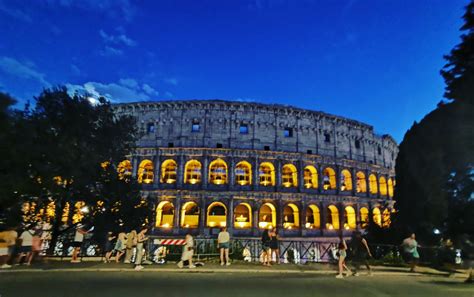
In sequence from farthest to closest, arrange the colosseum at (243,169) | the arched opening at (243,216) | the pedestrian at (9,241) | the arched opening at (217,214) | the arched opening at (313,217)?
the arched opening at (313,217) < the arched opening at (217,214) < the arched opening at (243,216) < the colosseum at (243,169) < the pedestrian at (9,241)

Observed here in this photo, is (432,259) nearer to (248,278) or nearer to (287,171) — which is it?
(248,278)

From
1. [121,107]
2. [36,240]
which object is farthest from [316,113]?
[36,240]

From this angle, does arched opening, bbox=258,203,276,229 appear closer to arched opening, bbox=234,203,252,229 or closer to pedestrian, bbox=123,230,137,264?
arched opening, bbox=234,203,252,229

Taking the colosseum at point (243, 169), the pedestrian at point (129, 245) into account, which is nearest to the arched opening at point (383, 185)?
the colosseum at point (243, 169)

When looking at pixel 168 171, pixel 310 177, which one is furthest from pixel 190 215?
pixel 310 177

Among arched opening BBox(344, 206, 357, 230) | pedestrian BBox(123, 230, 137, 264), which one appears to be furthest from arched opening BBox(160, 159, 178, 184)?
arched opening BBox(344, 206, 357, 230)

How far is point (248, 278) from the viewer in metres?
9.74

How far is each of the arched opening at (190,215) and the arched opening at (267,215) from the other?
22.1ft

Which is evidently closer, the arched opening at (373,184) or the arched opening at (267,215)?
the arched opening at (267,215)

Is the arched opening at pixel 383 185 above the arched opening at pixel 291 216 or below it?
above

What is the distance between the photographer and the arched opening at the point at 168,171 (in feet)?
99.6

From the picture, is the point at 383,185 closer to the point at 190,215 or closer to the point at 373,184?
the point at 373,184

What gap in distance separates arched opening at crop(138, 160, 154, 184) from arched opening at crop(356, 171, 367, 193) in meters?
24.8

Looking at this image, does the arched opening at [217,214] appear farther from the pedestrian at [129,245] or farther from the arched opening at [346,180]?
the pedestrian at [129,245]
